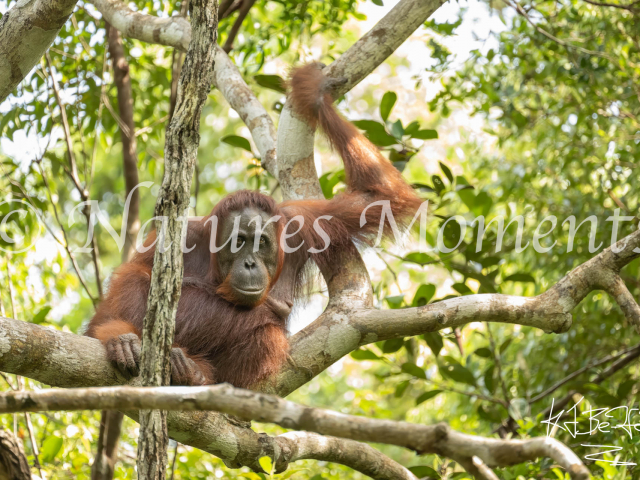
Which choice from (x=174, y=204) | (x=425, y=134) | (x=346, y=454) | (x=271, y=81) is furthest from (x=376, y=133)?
(x=174, y=204)

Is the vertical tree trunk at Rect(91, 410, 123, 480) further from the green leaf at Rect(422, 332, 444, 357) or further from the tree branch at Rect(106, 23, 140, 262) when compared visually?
the green leaf at Rect(422, 332, 444, 357)

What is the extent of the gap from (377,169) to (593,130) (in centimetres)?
250

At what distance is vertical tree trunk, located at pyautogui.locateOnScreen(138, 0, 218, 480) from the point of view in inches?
89.1

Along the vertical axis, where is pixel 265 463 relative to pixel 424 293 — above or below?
below

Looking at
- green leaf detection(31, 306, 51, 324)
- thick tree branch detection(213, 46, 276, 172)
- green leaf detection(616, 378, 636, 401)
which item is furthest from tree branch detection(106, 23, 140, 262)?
green leaf detection(616, 378, 636, 401)

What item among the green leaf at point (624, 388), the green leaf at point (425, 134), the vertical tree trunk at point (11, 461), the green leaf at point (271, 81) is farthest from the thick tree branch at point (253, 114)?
the green leaf at point (624, 388)

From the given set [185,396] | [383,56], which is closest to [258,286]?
[383,56]

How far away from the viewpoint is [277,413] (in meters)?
1.62

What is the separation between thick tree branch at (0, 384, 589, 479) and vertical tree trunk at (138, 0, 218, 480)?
2.12 ft

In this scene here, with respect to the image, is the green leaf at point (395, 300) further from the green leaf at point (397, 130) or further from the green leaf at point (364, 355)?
the green leaf at point (397, 130)

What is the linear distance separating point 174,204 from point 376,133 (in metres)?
2.34

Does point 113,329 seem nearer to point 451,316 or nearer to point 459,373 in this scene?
point 451,316

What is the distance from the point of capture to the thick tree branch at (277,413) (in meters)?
1.59

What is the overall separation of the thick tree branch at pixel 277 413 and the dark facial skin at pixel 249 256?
1.86 m
